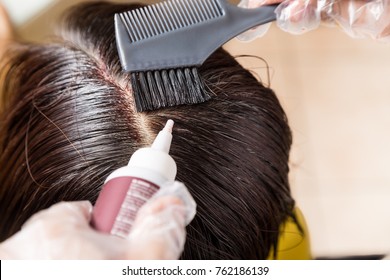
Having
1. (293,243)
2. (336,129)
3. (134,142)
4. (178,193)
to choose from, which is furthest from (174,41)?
(336,129)

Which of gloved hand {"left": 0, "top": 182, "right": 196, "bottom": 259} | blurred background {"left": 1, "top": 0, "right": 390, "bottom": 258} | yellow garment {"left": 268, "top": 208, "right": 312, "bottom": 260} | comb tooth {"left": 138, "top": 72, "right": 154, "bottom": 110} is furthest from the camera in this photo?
blurred background {"left": 1, "top": 0, "right": 390, "bottom": 258}

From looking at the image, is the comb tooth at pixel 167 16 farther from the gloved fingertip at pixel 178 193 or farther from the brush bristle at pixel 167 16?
the gloved fingertip at pixel 178 193

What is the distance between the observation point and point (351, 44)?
61.9 inches

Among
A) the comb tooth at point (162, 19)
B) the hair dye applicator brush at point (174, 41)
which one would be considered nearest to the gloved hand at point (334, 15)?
the hair dye applicator brush at point (174, 41)

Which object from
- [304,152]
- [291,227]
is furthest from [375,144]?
[291,227]

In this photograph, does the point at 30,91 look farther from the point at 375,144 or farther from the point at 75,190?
the point at 375,144

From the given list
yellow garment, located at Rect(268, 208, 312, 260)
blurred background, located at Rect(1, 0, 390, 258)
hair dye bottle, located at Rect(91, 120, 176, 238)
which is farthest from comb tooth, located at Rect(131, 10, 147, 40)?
blurred background, located at Rect(1, 0, 390, 258)

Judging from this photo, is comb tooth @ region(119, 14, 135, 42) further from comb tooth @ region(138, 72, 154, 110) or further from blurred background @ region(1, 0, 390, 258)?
blurred background @ region(1, 0, 390, 258)

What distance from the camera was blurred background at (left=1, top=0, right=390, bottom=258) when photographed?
1427mm

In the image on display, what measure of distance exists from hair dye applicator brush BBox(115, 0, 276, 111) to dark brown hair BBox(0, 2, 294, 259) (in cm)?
3

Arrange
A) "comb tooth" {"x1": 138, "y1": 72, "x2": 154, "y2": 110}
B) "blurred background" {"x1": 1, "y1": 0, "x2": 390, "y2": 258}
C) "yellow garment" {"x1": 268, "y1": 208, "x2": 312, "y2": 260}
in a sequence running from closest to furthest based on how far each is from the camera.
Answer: "comb tooth" {"x1": 138, "y1": 72, "x2": 154, "y2": 110}, "yellow garment" {"x1": 268, "y1": 208, "x2": 312, "y2": 260}, "blurred background" {"x1": 1, "y1": 0, "x2": 390, "y2": 258}

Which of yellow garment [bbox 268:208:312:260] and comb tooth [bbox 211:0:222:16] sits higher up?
comb tooth [bbox 211:0:222:16]

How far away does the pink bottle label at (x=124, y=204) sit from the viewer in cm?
56
